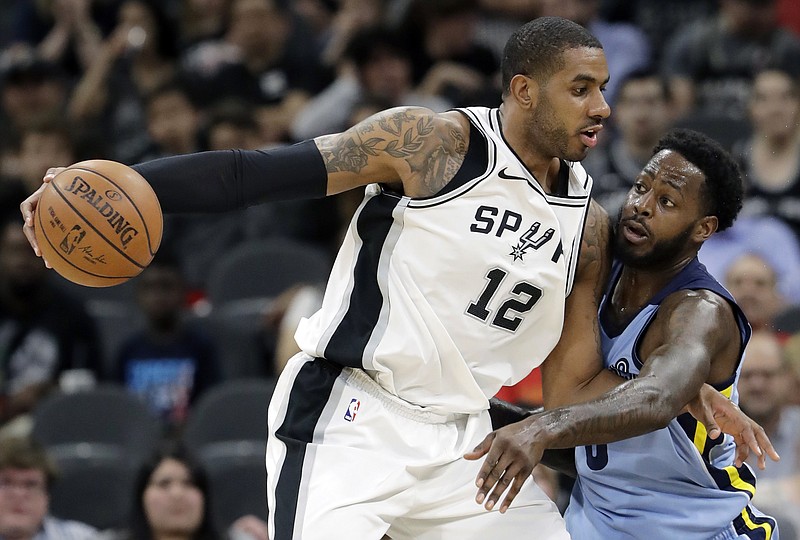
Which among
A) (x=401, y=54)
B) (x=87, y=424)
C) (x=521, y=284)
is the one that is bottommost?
(x=87, y=424)

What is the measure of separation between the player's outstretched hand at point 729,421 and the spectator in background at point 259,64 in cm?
645

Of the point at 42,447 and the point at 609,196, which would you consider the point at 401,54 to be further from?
the point at 42,447

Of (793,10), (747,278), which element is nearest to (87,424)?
(747,278)

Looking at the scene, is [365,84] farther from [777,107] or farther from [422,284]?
[422,284]

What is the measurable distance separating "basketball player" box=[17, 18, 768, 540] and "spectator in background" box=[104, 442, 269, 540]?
2.44 m

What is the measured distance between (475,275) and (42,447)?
3.84m

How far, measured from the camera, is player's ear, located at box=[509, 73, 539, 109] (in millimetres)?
4434

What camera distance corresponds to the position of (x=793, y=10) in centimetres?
1020

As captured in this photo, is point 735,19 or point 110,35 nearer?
point 735,19

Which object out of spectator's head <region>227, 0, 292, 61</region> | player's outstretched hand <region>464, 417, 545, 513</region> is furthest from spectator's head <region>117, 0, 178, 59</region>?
player's outstretched hand <region>464, 417, 545, 513</region>

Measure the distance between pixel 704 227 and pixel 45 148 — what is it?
21.4 ft

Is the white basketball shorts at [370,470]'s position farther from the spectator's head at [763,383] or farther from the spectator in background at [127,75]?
the spectator in background at [127,75]

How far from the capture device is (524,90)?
4.47m

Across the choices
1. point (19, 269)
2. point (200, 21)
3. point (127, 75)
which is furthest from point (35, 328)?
point (200, 21)
